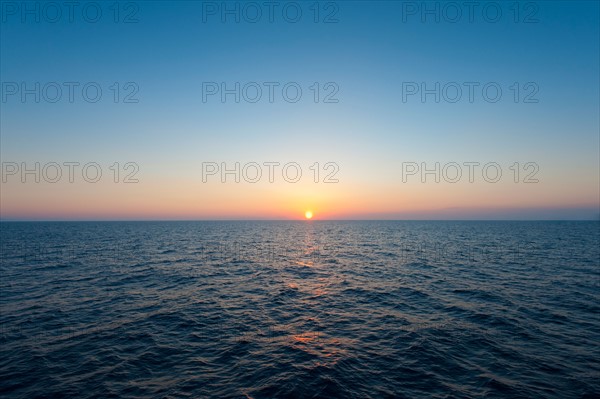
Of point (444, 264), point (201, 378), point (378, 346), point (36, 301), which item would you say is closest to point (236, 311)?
point (201, 378)

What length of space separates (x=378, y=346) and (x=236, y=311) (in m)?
11.9

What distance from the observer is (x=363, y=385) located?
13898 millimetres

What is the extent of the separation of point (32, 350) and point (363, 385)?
18.7m

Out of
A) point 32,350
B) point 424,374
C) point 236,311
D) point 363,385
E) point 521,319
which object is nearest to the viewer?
point 363,385

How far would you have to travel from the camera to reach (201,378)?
14.5m

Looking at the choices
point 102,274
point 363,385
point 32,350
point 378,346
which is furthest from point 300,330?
point 102,274

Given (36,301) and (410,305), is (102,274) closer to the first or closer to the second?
(36,301)

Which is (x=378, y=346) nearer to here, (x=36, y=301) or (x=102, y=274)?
(x=36, y=301)

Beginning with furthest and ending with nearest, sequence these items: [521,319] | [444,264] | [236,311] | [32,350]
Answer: [444,264] < [236,311] < [521,319] < [32,350]

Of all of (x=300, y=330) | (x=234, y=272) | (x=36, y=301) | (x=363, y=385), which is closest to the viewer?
(x=363, y=385)

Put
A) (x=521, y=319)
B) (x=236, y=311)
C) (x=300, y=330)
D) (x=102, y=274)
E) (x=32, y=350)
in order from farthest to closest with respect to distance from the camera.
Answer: (x=102, y=274)
(x=236, y=311)
(x=521, y=319)
(x=300, y=330)
(x=32, y=350)

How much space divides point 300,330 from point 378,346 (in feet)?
17.8

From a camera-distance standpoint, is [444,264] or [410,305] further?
[444,264]

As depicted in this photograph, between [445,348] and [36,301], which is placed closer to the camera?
[445,348]
